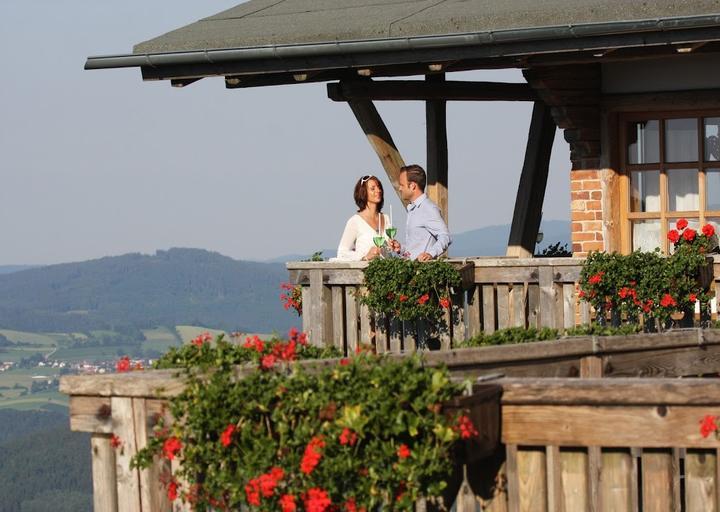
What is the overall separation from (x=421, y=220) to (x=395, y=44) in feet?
4.29

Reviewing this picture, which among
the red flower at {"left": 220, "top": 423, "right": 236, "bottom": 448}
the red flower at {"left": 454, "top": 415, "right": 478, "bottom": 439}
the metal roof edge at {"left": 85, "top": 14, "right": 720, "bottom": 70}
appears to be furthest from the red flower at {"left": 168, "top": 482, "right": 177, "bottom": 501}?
the metal roof edge at {"left": 85, "top": 14, "right": 720, "bottom": 70}

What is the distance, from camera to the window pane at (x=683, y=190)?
1288 cm

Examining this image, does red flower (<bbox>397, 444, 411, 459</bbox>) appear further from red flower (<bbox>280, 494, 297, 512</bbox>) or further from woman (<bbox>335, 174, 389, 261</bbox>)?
woman (<bbox>335, 174, 389, 261</bbox>)

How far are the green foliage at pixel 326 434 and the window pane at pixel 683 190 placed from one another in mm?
8748

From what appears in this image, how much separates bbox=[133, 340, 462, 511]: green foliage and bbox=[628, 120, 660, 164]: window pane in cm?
878

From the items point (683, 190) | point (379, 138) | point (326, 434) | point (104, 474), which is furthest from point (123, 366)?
point (683, 190)

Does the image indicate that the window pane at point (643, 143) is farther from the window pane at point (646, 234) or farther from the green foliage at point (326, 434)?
the green foliage at point (326, 434)

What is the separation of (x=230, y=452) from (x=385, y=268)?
21.5ft

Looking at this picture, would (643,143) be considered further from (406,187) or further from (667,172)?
(406,187)

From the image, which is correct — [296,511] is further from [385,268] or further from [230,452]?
[385,268]

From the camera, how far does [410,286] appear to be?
1101 cm

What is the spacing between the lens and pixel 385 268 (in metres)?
11.0

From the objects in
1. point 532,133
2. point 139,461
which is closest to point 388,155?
point 532,133

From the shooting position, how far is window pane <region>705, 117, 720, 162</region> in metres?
12.6
